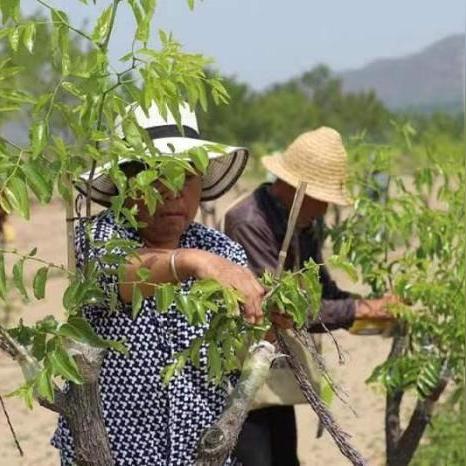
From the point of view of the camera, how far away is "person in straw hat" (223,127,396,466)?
346cm

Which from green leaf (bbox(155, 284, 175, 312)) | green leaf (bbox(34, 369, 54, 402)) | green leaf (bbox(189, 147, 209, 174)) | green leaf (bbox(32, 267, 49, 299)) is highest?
green leaf (bbox(189, 147, 209, 174))

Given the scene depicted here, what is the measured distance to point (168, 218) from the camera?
2512mm

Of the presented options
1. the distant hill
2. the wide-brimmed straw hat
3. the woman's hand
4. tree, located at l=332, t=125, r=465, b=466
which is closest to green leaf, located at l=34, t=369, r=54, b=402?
the woman's hand

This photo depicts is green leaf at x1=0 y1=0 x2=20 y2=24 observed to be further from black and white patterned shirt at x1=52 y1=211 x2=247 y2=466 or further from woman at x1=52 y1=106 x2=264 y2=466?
black and white patterned shirt at x1=52 y1=211 x2=247 y2=466

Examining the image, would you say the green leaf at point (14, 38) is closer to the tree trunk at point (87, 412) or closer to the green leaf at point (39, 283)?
the green leaf at point (39, 283)

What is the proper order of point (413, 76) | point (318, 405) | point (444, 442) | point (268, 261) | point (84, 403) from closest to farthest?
point (84, 403) → point (318, 405) → point (268, 261) → point (444, 442) → point (413, 76)

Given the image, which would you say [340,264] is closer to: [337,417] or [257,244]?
[257,244]

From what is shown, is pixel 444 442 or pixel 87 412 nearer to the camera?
pixel 87 412

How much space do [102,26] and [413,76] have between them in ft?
503

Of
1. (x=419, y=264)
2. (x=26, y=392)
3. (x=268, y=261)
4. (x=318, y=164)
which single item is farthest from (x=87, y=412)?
(x=419, y=264)

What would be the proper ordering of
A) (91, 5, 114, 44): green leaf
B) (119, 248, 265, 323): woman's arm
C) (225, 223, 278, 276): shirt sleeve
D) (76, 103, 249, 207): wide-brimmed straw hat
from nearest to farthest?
(91, 5, 114, 44): green leaf
(119, 248, 265, 323): woman's arm
(76, 103, 249, 207): wide-brimmed straw hat
(225, 223, 278, 276): shirt sleeve

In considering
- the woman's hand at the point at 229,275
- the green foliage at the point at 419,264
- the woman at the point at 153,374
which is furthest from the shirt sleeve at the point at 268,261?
the woman's hand at the point at 229,275

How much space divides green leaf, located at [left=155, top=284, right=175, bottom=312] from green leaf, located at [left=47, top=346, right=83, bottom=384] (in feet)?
0.57

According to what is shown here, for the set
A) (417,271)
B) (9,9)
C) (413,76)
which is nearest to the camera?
(9,9)
